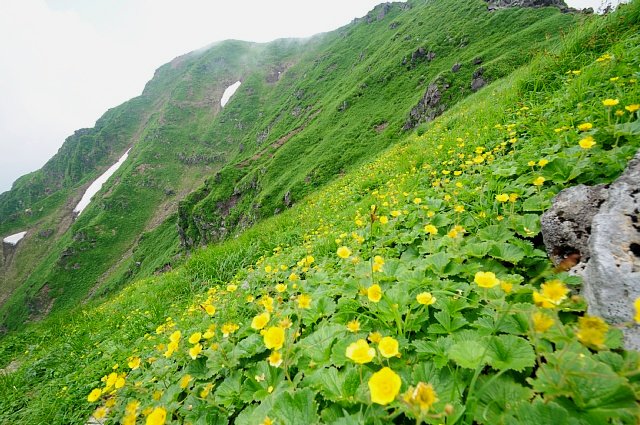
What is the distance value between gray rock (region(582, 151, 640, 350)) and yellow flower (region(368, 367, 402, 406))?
4.18 feet

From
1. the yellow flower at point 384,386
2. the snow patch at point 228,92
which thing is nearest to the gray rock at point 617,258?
the yellow flower at point 384,386

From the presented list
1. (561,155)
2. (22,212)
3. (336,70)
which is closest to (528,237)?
(561,155)

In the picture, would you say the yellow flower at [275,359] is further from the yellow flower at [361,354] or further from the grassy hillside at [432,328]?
the yellow flower at [361,354]

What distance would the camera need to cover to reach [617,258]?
1.89 m

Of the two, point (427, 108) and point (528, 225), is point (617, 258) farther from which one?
point (427, 108)

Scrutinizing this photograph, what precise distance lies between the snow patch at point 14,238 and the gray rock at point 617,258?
18556cm

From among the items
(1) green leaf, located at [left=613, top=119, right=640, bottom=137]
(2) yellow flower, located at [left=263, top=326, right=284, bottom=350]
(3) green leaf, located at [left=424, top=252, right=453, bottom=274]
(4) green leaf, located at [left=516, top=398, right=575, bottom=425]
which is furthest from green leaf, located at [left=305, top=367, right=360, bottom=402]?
(1) green leaf, located at [left=613, top=119, right=640, bottom=137]

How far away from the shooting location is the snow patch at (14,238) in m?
131

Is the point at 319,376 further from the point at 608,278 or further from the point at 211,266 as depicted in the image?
the point at 211,266

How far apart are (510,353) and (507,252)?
125cm

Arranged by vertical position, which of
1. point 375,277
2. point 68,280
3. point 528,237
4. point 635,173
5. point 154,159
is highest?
point 154,159

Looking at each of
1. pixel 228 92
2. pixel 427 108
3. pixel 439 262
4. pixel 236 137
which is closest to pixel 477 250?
pixel 439 262

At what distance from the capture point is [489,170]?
464cm

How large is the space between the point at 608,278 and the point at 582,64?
746 cm
